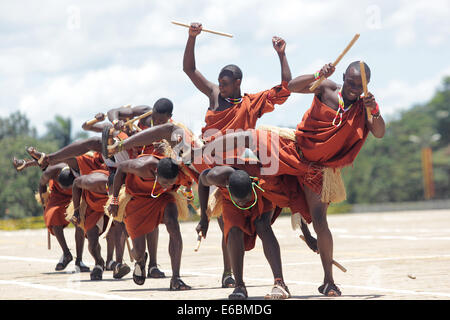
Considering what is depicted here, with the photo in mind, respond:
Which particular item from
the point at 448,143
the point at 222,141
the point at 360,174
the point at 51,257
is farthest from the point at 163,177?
the point at 448,143

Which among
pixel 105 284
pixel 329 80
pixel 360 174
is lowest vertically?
pixel 360 174

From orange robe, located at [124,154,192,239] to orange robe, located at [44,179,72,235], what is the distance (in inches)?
146

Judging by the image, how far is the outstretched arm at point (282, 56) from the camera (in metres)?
8.60

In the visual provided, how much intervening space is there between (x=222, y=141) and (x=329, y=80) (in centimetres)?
124

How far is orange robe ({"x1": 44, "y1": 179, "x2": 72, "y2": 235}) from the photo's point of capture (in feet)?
43.6

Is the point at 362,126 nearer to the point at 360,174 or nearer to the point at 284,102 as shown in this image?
the point at 284,102

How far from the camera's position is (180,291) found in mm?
8758

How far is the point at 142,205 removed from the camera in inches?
382

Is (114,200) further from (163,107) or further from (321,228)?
(321,228)

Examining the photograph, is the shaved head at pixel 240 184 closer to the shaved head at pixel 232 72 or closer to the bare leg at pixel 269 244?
the bare leg at pixel 269 244

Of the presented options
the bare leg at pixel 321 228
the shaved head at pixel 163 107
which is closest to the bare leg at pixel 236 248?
the bare leg at pixel 321 228

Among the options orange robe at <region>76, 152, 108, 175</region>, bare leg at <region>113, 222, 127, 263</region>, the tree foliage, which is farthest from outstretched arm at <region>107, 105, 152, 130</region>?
the tree foliage

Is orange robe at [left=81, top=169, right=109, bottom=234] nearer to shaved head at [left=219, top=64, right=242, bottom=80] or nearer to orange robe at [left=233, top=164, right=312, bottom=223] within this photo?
shaved head at [left=219, top=64, right=242, bottom=80]

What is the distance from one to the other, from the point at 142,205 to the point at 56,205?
13.2 feet
